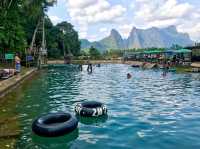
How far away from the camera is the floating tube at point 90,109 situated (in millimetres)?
18734

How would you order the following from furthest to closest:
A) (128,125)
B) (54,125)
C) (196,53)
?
(196,53) → (128,125) → (54,125)

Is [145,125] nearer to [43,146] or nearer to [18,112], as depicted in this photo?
[43,146]

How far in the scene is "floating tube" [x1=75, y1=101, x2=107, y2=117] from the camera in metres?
18.7

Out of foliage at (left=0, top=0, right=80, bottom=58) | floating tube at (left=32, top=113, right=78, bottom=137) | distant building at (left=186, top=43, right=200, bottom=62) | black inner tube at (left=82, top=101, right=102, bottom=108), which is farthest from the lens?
distant building at (left=186, top=43, right=200, bottom=62)

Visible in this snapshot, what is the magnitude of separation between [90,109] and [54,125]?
4309mm

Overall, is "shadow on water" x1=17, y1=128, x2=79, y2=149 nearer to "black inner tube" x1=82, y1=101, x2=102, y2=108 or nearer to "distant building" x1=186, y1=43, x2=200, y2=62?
"black inner tube" x1=82, y1=101, x2=102, y2=108

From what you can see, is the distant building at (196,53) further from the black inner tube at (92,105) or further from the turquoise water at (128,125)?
the black inner tube at (92,105)

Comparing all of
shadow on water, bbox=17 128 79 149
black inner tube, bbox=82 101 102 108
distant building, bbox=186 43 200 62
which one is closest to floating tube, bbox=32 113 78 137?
shadow on water, bbox=17 128 79 149

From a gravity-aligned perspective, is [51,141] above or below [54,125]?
below

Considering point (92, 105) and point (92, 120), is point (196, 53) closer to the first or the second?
point (92, 105)

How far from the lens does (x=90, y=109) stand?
18750 millimetres

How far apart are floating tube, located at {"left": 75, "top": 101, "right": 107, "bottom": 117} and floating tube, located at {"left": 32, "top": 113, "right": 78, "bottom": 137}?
102 inches

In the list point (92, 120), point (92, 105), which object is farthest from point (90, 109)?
point (92, 105)

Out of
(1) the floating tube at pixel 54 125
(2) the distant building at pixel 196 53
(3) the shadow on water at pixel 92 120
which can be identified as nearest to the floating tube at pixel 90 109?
(3) the shadow on water at pixel 92 120
